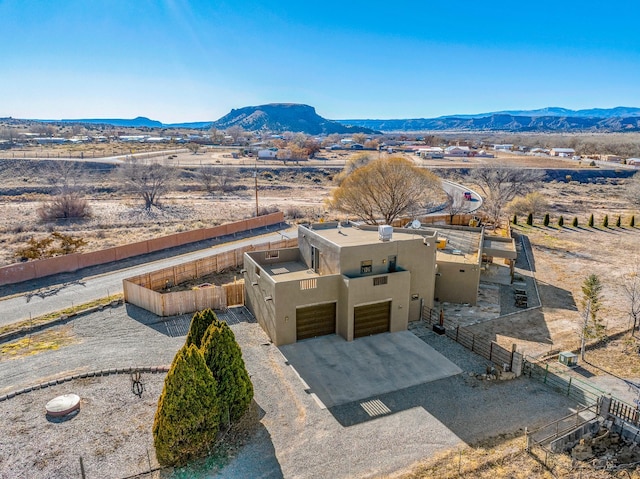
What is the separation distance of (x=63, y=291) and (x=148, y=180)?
3275 cm

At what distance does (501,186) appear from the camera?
51.2m

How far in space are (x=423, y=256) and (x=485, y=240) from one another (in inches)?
399

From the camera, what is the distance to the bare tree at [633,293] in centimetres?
2036

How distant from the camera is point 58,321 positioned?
66.4 feet

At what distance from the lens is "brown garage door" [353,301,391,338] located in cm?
1873

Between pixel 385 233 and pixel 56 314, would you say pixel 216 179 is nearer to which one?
pixel 56 314

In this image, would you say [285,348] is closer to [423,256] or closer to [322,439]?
[322,439]

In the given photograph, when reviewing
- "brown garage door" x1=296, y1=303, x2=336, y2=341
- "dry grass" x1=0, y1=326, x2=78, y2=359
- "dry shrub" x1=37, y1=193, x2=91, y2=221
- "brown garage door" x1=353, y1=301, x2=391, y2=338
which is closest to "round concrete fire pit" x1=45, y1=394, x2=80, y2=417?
"dry grass" x1=0, y1=326, x2=78, y2=359

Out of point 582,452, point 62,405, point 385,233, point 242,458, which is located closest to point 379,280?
point 385,233

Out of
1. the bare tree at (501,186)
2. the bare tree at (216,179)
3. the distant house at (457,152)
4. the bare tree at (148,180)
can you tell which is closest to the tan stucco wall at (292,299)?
the bare tree at (501,186)

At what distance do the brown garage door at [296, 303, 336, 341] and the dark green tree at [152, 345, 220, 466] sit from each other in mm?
7115

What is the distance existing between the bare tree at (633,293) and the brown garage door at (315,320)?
14.0 m

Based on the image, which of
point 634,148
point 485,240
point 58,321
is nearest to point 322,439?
point 58,321

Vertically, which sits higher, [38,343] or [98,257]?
[98,257]
